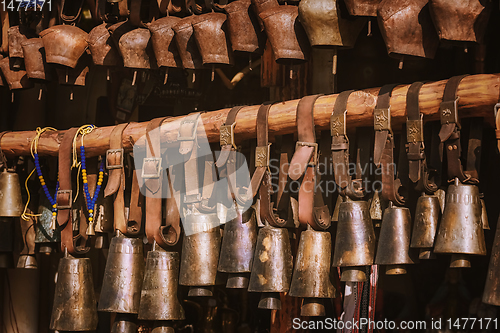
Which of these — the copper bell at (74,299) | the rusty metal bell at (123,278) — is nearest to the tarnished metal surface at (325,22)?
the rusty metal bell at (123,278)

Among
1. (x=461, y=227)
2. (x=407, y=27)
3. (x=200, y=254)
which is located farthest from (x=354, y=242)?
(x=407, y=27)

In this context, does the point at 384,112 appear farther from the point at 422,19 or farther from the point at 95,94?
the point at 95,94

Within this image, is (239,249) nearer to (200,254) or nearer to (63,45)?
(200,254)

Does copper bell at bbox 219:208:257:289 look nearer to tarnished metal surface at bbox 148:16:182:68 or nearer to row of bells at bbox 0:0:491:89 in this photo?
row of bells at bbox 0:0:491:89

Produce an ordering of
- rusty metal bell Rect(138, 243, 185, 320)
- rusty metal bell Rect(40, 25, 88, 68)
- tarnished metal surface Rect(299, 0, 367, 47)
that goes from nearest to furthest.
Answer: tarnished metal surface Rect(299, 0, 367, 47)
rusty metal bell Rect(138, 243, 185, 320)
rusty metal bell Rect(40, 25, 88, 68)

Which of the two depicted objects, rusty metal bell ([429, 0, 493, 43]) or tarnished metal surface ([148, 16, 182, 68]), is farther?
tarnished metal surface ([148, 16, 182, 68])

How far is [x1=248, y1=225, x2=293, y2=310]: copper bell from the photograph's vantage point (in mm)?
2441

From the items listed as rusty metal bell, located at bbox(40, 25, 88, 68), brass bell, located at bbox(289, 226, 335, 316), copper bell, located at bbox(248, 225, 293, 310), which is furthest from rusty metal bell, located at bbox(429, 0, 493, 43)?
rusty metal bell, located at bbox(40, 25, 88, 68)

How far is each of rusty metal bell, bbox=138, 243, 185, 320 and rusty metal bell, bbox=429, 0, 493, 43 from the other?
1410 mm

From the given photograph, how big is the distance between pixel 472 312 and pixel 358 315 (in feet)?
2.01

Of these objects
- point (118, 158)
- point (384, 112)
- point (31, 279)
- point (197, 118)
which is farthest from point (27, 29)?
point (384, 112)

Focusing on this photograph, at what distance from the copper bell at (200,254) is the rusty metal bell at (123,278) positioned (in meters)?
0.26

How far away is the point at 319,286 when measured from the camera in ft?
7.73

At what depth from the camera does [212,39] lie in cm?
271
